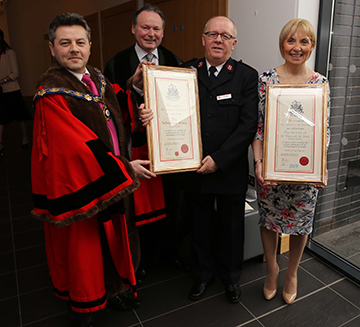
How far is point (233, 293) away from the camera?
1954mm

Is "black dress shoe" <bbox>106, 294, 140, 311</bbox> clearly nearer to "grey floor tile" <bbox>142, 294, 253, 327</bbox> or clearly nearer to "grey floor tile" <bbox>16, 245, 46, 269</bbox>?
"grey floor tile" <bbox>142, 294, 253, 327</bbox>

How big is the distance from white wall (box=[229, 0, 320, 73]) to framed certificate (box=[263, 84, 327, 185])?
2.50ft

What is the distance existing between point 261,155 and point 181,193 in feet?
2.10

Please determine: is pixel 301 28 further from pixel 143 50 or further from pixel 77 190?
pixel 77 190

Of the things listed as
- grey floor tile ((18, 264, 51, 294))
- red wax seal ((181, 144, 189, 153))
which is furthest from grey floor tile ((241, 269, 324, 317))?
grey floor tile ((18, 264, 51, 294))

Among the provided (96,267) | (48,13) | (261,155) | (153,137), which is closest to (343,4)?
(261,155)

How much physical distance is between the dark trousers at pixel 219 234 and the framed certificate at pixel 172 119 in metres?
0.33

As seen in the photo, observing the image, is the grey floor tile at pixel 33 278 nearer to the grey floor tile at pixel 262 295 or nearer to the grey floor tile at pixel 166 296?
the grey floor tile at pixel 166 296

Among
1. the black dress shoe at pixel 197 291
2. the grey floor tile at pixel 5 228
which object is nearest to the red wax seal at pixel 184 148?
the black dress shoe at pixel 197 291

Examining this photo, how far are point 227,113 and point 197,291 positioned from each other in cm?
112

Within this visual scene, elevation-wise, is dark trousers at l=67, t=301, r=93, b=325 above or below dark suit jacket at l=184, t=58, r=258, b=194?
below

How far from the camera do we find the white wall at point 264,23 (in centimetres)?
209

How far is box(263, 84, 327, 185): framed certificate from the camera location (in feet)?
5.14

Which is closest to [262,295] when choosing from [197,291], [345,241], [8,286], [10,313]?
[197,291]
